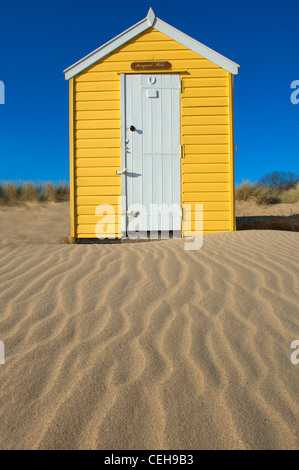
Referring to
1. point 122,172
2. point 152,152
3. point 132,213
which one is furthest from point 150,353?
point 152,152

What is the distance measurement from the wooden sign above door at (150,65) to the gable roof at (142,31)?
47 centimetres

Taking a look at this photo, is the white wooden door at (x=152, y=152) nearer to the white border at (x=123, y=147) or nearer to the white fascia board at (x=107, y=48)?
the white border at (x=123, y=147)

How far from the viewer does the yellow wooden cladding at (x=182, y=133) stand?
6.34 m

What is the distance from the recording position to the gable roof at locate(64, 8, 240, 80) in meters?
6.26

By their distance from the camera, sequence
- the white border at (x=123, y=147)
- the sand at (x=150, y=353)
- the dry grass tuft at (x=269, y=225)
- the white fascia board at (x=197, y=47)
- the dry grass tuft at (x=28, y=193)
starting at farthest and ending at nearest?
the dry grass tuft at (x=28, y=193) < the dry grass tuft at (x=269, y=225) < the white border at (x=123, y=147) < the white fascia board at (x=197, y=47) < the sand at (x=150, y=353)

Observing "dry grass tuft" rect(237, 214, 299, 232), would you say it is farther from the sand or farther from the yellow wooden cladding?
the sand

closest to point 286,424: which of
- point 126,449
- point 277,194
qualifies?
point 126,449

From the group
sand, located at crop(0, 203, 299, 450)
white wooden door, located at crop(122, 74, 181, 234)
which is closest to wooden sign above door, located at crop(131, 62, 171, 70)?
white wooden door, located at crop(122, 74, 181, 234)

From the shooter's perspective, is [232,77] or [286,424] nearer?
[286,424]

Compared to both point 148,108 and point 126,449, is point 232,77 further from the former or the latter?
point 126,449

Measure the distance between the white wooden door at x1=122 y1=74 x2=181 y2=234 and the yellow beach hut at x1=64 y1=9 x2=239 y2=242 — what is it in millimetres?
19

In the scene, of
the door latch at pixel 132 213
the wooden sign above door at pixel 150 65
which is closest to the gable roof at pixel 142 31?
the wooden sign above door at pixel 150 65

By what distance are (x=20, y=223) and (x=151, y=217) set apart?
489 cm

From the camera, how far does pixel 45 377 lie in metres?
1.68
